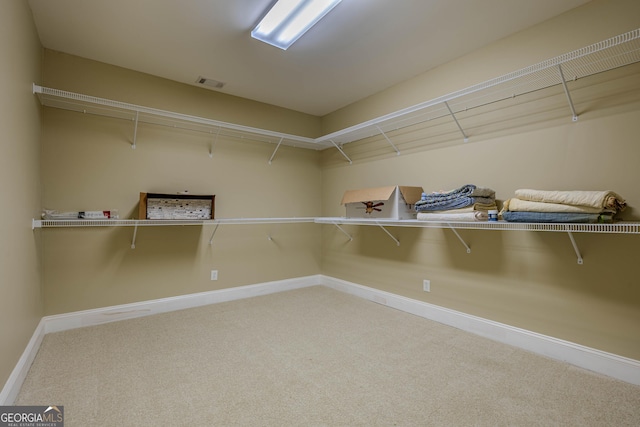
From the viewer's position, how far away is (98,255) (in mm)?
2541

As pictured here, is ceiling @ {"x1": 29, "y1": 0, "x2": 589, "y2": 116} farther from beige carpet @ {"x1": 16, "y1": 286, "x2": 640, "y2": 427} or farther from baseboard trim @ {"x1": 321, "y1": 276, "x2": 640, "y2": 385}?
beige carpet @ {"x1": 16, "y1": 286, "x2": 640, "y2": 427}

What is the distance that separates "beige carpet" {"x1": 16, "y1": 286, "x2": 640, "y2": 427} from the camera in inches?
54.4

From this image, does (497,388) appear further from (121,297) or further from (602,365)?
(121,297)

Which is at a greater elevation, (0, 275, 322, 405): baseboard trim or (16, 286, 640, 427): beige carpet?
(0, 275, 322, 405): baseboard trim

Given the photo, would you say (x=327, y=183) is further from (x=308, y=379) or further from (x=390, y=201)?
(x=308, y=379)

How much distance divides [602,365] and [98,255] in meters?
3.69

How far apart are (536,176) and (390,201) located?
1056 mm

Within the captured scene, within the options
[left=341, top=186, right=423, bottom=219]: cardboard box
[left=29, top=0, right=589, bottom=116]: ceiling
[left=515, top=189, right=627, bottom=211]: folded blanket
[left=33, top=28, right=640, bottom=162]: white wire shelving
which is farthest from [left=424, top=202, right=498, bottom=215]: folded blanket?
[left=29, top=0, right=589, bottom=116]: ceiling

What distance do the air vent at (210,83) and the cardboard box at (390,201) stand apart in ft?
5.85

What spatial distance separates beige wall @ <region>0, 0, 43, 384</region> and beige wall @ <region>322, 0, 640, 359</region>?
9.03ft

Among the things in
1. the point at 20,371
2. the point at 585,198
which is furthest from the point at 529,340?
the point at 20,371

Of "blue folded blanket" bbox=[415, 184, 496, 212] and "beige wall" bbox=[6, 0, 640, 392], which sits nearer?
"beige wall" bbox=[6, 0, 640, 392]

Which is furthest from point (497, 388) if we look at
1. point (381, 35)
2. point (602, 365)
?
point (381, 35)

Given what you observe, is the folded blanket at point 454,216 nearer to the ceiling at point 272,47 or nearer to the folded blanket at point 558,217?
the folded blanket at point 558,217
